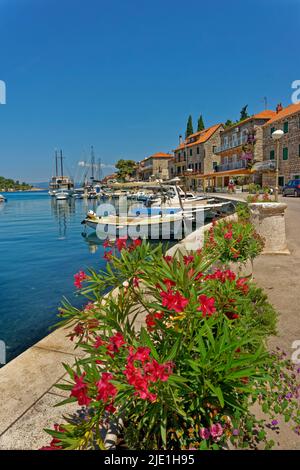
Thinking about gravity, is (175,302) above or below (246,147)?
below

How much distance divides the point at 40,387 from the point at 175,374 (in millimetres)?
2087

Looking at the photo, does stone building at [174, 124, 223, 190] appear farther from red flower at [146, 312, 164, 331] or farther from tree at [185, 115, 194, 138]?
red flower at [146, 312, 164, 331]

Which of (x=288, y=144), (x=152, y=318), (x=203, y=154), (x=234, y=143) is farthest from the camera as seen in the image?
(x=203, y=154)

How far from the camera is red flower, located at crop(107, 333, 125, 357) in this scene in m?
2.03

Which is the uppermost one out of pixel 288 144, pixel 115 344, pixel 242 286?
pixel 288 144

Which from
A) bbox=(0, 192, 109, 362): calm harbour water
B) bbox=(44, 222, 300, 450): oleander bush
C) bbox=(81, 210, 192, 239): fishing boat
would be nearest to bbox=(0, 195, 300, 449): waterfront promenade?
bbox=(44, 222, 300, 450): oleander bush

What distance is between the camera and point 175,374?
6.27 feet

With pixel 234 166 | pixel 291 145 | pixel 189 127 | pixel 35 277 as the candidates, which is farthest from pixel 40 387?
pixel 189 127

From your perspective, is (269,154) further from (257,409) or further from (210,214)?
(257,409)

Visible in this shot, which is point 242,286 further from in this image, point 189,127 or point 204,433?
point 189,127

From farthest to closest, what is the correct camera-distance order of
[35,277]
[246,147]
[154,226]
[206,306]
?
1. [246,147]
2. [154,226]
3. [35,277]
4. [206,306]

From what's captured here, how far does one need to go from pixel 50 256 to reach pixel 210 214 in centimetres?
1356

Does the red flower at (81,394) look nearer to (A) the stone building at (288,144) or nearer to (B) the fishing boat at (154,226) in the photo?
(B) the fishing boat at (154,226)
